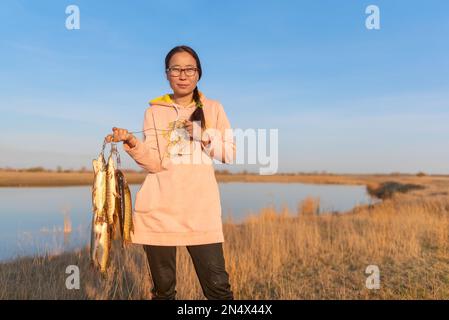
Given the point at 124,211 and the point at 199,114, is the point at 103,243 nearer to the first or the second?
the point at 124,211

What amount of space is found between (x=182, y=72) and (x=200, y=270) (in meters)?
1.42

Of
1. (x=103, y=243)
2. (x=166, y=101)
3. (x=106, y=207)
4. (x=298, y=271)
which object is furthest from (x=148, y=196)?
(x=298, y=271)

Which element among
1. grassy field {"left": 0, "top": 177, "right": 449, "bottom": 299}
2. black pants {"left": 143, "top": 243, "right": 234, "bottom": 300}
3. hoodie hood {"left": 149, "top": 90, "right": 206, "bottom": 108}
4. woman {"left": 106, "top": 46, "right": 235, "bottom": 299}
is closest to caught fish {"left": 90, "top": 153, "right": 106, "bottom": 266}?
woman {"left": 106, "top": 46, "right": 235, "bottom": 299}

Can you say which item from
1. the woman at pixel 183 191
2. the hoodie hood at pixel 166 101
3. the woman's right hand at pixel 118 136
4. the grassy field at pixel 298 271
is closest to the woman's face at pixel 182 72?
the woman at pixel 183 191

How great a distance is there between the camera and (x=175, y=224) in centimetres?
263

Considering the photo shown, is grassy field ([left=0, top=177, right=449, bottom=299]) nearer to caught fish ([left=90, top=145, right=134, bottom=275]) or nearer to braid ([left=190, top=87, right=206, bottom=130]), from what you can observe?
caught fish ([left=90, top=145, right=134, bottom=275])

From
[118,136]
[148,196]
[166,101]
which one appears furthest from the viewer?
[166,101]

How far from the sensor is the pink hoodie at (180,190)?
263cm

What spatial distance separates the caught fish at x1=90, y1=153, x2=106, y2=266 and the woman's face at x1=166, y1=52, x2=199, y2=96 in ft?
2.49

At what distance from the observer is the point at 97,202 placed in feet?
8.36

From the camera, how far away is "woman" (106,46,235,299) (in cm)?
262

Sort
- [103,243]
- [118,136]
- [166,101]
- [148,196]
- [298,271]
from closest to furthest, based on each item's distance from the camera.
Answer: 1. [118,136]
2. [103,243]
3. [148,196]
4. [166,101]
5. [298,271]
